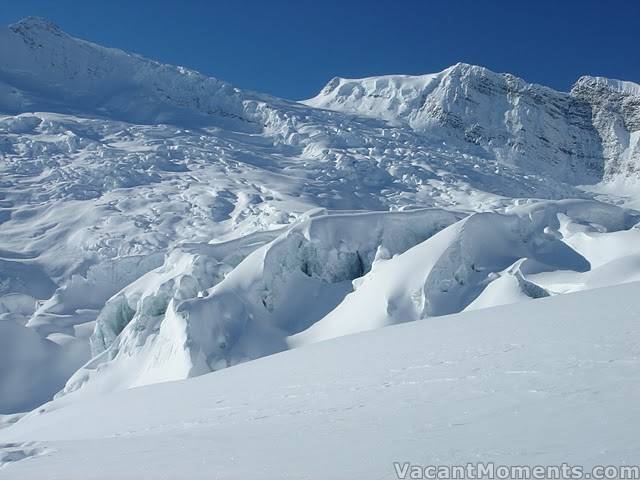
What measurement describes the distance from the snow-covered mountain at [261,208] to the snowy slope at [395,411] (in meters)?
5.02

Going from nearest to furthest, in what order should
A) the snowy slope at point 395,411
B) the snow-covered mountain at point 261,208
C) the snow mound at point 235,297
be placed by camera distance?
the snowy slope at point 395,411
the snow mound at point 235,297
the snow-covered mountain at point 261,208

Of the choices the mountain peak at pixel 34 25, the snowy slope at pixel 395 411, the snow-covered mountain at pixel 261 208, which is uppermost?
the mountain peak at pixel 34 25

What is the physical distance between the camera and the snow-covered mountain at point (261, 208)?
14812 mm

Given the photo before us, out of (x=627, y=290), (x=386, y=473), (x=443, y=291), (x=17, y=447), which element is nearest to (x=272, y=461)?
(x=386, y=473)

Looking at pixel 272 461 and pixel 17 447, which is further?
pixel 17 447

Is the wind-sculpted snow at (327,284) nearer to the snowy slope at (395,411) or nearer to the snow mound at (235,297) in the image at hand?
the snow mound at (235,297)

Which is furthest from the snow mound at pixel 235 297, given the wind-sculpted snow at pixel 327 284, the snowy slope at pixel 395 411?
the snowy slope at pixel 395 411

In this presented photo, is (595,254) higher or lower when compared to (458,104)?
lower

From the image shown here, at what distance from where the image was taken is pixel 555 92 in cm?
8731

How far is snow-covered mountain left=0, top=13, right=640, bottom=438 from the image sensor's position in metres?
14.8

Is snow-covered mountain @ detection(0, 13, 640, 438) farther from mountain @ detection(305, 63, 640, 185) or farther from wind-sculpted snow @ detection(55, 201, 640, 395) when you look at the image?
mountain @ detection(305, 63, 640, 185)

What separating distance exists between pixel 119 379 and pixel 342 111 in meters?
61.9

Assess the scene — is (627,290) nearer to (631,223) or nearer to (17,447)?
(17,447)

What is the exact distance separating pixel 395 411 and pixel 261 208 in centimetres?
3086
